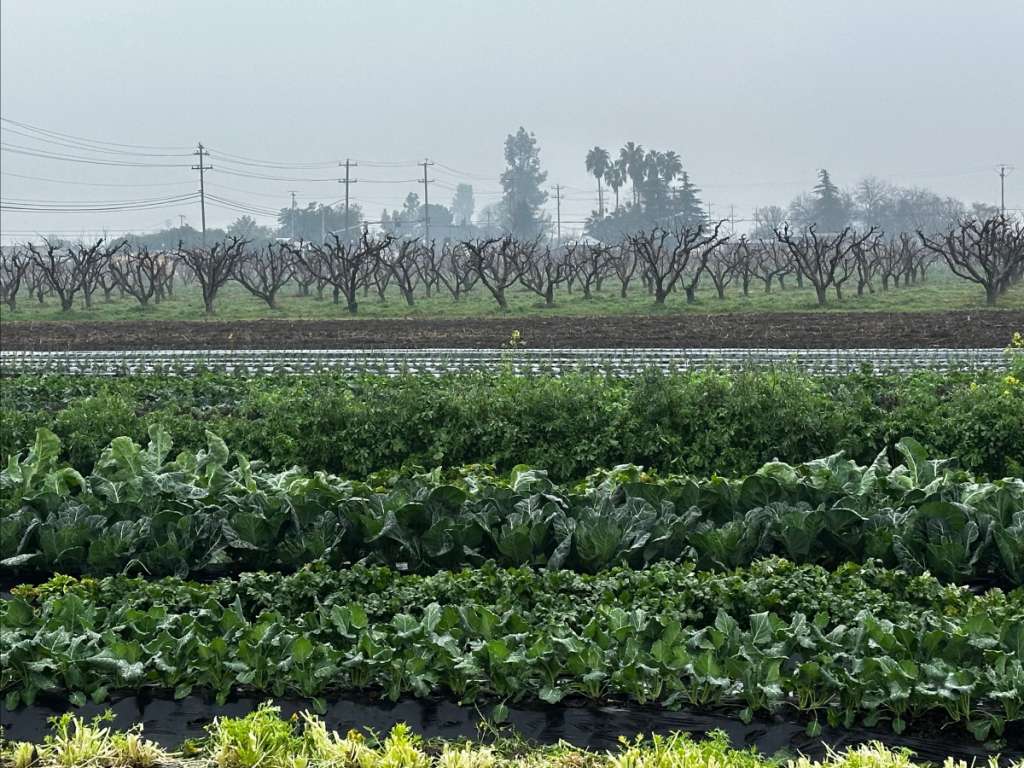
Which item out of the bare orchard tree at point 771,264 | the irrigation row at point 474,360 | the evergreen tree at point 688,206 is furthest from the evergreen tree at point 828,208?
the irrigation row at point 474,360

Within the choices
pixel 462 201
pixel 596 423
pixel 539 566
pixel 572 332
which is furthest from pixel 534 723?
pixel 462 201

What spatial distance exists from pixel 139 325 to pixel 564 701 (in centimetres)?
2229

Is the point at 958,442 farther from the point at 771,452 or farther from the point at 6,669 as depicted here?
the point at 6,669

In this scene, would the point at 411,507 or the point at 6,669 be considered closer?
the point at 6,669

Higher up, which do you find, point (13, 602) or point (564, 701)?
point (13, 602)

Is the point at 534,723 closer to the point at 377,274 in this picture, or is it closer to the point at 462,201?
the point at 377,274

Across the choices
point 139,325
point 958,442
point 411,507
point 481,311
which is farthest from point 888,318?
point 411,507

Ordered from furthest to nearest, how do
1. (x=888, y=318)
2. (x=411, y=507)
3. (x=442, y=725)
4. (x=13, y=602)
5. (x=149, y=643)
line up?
1. (x=888, y=318)
2. (x=411, y=507)
3. (x=13, y=602)
4. (x=149, y=643)
5. (x=442, y=725)

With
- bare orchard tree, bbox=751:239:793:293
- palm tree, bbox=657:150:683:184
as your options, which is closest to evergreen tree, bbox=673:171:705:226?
palm tree, bbox=657:150:683:184

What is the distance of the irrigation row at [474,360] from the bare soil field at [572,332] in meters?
1.31

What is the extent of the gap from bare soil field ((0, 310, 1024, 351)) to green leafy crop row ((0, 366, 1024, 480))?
8.16m

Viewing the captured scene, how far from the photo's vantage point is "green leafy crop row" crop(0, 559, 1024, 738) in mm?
4387

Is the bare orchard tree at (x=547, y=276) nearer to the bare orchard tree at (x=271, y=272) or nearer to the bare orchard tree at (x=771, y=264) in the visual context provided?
the bare orchard tree at (x=771, y=264)

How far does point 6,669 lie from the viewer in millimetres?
4836
